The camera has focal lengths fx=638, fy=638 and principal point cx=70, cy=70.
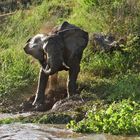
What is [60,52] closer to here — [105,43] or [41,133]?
[105,43]

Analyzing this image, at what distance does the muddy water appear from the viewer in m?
9.95

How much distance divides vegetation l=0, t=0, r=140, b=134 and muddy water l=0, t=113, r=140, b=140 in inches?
8.6

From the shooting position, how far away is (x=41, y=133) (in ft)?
33.9

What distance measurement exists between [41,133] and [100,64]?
193 inches

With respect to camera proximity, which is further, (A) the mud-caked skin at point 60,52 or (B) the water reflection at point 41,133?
(A) the mud-caked skin at point 60,52

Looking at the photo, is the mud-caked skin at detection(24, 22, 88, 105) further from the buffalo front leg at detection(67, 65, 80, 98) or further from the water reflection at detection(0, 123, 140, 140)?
the water reflection at detection(0, 123, 140, 140)

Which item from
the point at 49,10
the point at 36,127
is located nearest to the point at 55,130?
the point at 36,127


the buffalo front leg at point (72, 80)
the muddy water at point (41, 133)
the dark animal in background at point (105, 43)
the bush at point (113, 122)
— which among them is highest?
the dark animal in background at point (105, 43)

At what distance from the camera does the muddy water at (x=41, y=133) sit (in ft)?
32.7

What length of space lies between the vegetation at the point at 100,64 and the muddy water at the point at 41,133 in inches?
8.6

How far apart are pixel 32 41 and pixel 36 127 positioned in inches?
138

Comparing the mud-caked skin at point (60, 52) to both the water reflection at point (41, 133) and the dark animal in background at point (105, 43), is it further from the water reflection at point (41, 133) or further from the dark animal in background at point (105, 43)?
the water reflection at point (41, 133)

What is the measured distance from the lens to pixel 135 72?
14492 millimetres

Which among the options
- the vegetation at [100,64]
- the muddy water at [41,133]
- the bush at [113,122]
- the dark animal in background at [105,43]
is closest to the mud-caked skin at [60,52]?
the vegetation at [100,64]
